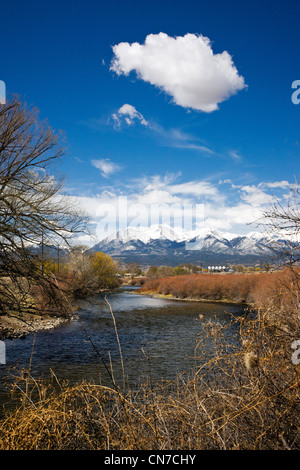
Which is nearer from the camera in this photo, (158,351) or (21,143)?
(21,143)

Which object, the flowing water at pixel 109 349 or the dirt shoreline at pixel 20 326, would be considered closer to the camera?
the flowing water at pixel 109 349

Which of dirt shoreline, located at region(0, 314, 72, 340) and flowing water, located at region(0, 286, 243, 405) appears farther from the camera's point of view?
dirt shoreline, located at region(0, 314, 72, 340)

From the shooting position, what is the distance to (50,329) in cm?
2312

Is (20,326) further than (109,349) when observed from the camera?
Yes

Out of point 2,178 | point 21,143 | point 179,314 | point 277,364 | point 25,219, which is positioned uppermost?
point 21,143

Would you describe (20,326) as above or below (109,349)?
above
